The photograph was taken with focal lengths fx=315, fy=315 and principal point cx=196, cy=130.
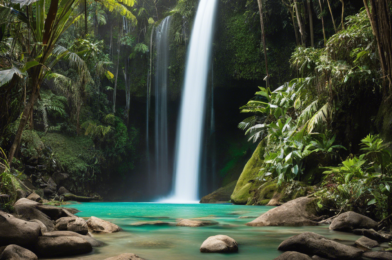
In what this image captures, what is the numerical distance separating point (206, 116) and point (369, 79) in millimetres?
10769

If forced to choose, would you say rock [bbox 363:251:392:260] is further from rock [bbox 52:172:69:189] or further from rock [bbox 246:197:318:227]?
rock [bbox 52:172:69:189]

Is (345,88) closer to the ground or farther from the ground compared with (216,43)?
closer to the ground

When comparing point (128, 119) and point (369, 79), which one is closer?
point (369, 79)

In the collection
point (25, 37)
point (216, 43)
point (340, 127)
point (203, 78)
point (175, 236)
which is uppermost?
point (216, 43)

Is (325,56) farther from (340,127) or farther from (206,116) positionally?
(206,116)

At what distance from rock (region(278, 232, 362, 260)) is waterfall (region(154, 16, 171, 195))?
15.3 meters

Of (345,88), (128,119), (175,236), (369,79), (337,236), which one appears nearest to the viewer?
(337,236)

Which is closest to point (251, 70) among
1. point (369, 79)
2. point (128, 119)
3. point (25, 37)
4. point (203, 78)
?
point (203, 78)

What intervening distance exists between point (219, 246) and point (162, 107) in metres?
15.4

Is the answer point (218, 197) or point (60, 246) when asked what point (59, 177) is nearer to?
point (218, 197)

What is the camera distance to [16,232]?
3.03 meters

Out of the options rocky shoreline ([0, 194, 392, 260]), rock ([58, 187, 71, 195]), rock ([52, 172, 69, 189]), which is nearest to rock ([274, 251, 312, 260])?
rocky shoreline ([0, 194, 392, 260])

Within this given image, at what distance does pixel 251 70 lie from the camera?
51.8ft

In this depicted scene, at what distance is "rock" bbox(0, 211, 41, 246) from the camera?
118 inches
